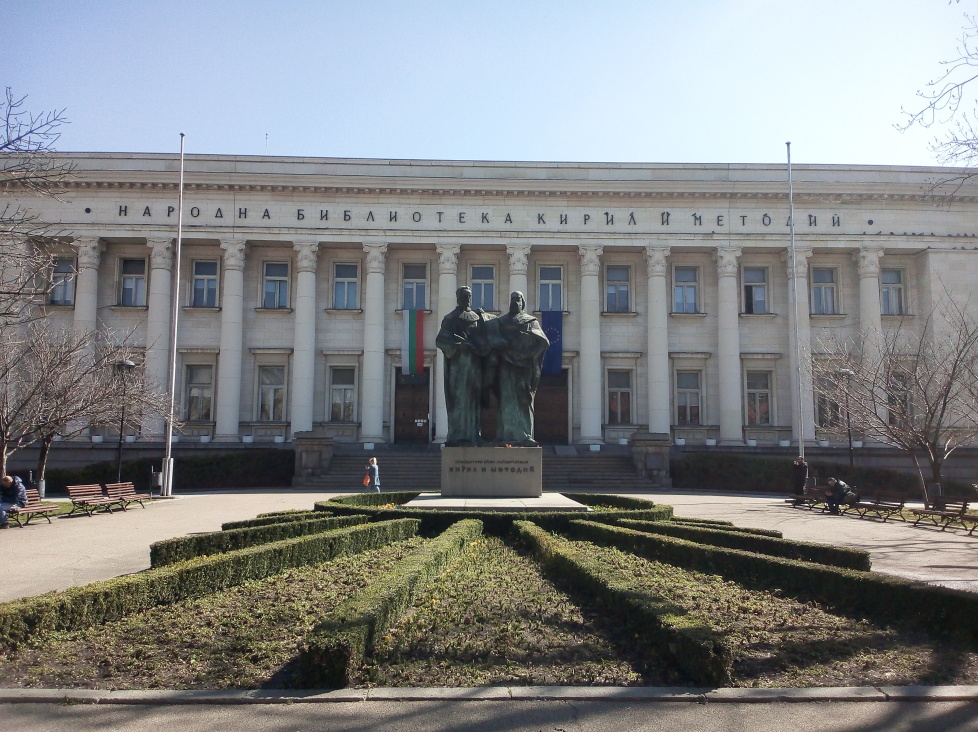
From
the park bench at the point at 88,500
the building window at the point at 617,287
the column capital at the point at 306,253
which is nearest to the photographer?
the park bench at the point at 88,500

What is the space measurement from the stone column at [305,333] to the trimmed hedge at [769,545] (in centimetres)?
2828

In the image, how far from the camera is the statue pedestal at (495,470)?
16.6 metres

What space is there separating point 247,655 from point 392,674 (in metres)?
1.46

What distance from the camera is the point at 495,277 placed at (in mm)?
42438

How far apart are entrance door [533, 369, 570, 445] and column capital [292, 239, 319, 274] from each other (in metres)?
13.6

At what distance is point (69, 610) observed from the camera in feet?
25.0

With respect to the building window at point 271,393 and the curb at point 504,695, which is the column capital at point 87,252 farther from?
the curb at point 504,695

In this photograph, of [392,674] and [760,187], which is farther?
[760,187]

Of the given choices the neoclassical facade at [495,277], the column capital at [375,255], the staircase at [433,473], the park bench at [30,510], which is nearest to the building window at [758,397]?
the neoclassical facade at [495,277]

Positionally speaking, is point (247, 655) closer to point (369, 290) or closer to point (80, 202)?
point (369, 290)

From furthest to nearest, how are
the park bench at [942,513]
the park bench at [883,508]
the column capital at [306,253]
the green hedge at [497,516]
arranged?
A: 1. the column capital at [306,253]
2. the park bench at [883,508]
3. the park bench at [942,513]
4. the green hedge at [497,516]

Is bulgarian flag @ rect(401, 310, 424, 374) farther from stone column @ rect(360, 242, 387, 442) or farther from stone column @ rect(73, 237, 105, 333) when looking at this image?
stone column @ rect(73, 237, 105, 333)

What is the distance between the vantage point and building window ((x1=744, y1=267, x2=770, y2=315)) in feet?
139

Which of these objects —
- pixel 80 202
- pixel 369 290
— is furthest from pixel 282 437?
pixel 80 202
